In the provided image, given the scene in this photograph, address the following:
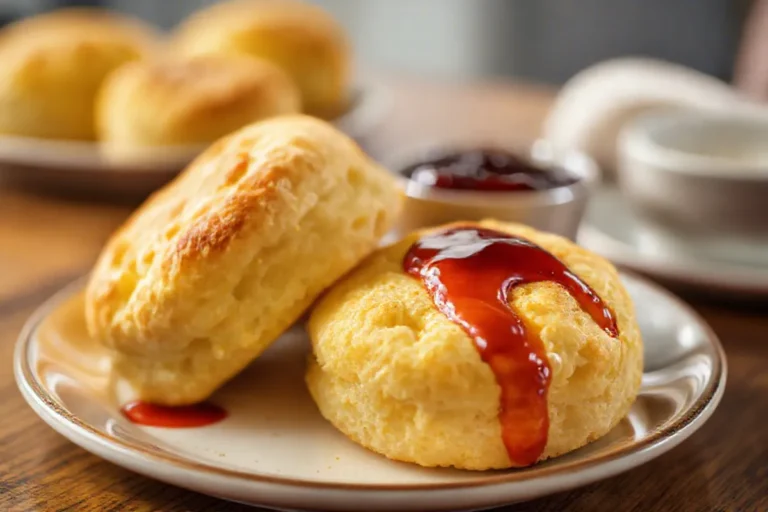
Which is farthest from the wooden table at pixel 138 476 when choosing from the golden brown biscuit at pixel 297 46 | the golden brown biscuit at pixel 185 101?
the golden brown biscuit at pixel 297 46

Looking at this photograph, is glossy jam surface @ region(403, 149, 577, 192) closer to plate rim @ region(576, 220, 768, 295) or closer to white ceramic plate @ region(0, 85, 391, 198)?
plate rim @ region(576, 220, 768, 295)

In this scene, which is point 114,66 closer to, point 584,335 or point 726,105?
point 726,105

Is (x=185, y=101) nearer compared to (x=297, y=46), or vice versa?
(x=185, y=101)

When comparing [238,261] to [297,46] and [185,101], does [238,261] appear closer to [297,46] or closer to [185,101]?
[185,101]

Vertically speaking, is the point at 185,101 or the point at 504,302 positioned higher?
the point at 504,302

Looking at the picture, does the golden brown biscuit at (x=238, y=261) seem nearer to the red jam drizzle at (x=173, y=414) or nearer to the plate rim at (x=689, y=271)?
the red jam drizzle at (x=173, y=414)

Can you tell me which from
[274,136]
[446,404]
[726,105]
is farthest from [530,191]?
[726,105]

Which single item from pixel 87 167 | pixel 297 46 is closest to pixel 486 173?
pixel 87 167
